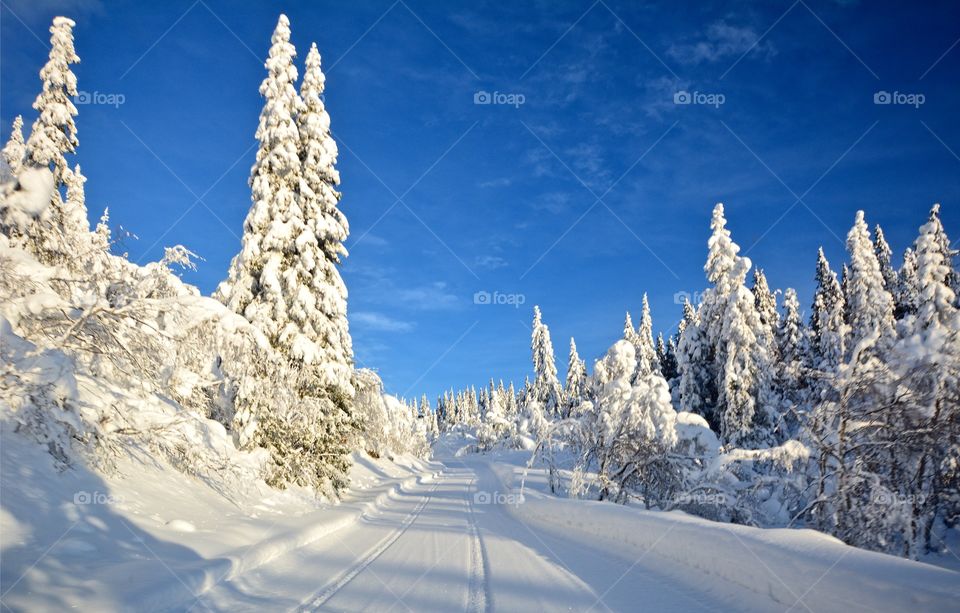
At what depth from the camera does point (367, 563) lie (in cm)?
809

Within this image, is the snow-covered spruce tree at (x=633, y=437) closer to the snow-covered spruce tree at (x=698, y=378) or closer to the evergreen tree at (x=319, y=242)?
the evergreen tree at (x=319, y=242)

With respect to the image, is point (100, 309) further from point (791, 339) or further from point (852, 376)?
point (791, 339)

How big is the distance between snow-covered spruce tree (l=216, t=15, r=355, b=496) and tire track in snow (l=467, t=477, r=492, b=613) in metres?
7.09

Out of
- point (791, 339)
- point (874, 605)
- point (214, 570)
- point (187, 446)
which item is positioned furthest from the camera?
point (791, 339)

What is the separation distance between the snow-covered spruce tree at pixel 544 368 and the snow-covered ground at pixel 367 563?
51479 mm

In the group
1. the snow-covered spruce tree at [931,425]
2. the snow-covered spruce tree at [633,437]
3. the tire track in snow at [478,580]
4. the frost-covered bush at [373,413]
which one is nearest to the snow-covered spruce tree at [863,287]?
the snow-covered spruce tree at [633,437]

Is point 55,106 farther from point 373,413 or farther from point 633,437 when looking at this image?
point 633,437

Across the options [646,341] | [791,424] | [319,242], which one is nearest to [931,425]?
[319,242]

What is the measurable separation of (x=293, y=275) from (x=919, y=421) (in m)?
16.6

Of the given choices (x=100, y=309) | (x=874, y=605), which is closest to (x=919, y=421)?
(x=874, y=605)

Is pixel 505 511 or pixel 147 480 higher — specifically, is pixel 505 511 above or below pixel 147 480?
below

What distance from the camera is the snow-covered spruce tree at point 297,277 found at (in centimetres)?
1507

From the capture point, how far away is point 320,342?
54.5ft

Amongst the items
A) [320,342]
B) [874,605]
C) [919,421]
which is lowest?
[874,605]
